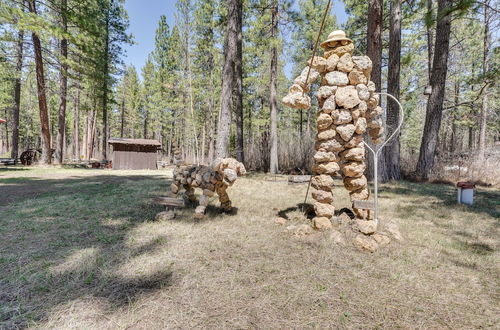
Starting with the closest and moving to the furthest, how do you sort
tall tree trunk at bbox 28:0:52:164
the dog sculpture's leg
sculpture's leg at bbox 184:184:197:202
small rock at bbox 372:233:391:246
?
1. small rock at bbox 372:233:391:246
2. the dog sculpture's leg
3. sculpture's leg at bbox 184:184:197:202
4. tall tree trunk at bbox 28:0:52:164

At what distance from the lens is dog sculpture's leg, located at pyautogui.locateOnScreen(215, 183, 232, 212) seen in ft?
14.5

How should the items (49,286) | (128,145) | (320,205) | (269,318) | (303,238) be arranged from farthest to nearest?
1. (128,145)
2. (320,205)
3. (303,238)
4. (49,286)
5. (269,318)

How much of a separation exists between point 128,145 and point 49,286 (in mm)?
16397

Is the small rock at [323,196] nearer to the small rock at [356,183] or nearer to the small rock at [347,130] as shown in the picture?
the small rock at [356,183]

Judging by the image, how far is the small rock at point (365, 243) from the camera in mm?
3037

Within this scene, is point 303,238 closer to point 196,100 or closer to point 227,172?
point 227,172

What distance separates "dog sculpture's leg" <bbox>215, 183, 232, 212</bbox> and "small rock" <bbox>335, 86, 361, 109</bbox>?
2.45 m

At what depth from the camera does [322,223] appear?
3.59m

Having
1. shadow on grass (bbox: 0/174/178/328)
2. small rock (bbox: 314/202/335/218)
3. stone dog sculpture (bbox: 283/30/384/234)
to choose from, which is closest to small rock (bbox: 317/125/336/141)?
stone dog sculpture (bbox: 283/30/384/234)

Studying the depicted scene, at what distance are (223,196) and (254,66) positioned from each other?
17531 mm

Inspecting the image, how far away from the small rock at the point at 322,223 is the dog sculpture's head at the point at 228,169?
1.49 meters

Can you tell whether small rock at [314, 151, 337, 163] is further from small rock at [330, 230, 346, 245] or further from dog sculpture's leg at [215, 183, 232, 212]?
dog sculpture's leg at [215, 183, 232, 212]

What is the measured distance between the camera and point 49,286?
7.16 feet

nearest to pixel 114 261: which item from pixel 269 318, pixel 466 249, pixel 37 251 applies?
pixel 37 251
